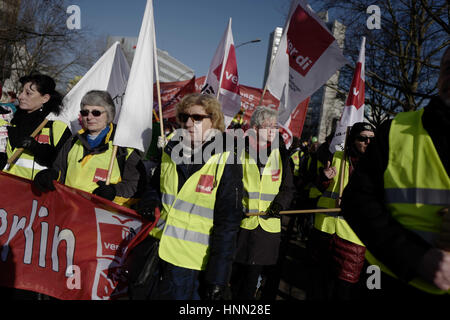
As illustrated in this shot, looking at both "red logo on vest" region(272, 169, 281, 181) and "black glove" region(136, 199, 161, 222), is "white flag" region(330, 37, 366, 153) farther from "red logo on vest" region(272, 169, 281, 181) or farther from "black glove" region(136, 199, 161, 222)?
"black glove" region(136, 199, 161, 222)

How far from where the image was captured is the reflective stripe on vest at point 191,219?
6.60ft

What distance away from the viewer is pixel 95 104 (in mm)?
2828

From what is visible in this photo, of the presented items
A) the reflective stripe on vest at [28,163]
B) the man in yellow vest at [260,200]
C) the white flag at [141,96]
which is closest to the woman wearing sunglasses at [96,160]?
the white flag at [141,96]

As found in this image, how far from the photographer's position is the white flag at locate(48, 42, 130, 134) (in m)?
4.38

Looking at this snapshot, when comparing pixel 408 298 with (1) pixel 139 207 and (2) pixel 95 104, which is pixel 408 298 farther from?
(2) pixel 95 104

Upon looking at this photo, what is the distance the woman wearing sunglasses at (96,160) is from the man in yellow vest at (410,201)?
200cm

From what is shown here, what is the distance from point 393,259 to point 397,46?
12668 millimetres

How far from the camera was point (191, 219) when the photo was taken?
6.66 feet

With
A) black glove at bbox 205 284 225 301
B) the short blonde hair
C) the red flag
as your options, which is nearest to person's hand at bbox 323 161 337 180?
the short blonde hair

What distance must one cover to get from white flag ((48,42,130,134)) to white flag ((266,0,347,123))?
2274mm

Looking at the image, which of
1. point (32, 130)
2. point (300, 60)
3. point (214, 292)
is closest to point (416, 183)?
point (214, 292)

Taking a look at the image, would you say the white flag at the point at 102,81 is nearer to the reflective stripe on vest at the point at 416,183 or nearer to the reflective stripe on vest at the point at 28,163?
the reflective stripe on vest at the point at 28,163
